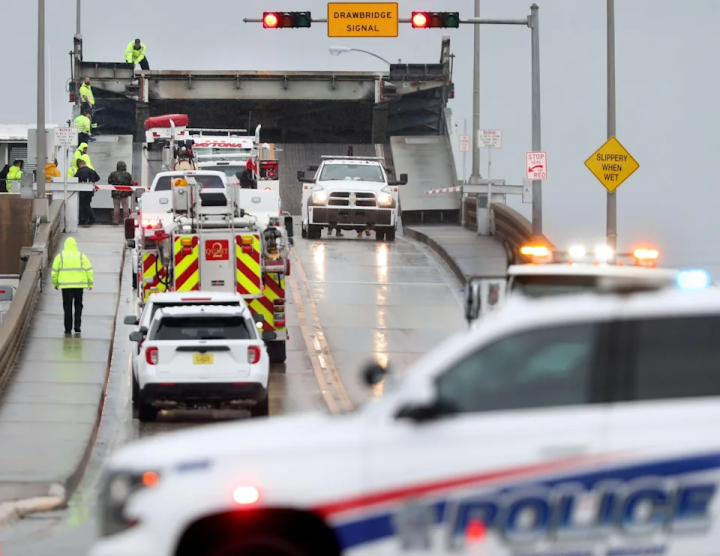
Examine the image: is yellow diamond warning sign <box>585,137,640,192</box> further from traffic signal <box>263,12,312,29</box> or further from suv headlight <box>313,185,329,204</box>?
traffic signal <box>263,12,312,29</box>

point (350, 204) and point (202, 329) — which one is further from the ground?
point (350, 204)

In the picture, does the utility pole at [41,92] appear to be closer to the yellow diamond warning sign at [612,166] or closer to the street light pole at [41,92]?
the street light pole at [41,92]

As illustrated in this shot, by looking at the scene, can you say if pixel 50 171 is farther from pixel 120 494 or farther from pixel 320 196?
pixel 120 494

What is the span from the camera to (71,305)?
24.7 metres

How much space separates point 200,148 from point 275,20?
4.84 meters

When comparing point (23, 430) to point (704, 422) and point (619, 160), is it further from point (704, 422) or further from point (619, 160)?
point (619, 160)

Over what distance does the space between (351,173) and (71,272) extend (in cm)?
1443

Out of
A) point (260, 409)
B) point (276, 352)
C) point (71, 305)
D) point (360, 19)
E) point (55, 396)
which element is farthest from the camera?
point (360, 19)

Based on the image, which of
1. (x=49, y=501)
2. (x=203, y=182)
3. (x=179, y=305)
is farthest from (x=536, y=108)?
(x=49, y=501)

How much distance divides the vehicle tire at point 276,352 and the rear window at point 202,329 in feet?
14.3

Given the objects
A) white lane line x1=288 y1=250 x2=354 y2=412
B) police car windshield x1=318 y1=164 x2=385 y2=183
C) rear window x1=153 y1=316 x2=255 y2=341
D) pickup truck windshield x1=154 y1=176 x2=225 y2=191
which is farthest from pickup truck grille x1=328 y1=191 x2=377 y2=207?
rear window x1=153 y1=316 x2=255 y2=341

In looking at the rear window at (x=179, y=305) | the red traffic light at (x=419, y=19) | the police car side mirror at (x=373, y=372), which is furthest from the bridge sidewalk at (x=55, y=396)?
the red traffic light at (x=419, y=19)

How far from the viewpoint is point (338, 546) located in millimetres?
6992

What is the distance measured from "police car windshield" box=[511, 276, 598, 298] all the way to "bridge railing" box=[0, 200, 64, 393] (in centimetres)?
1121
